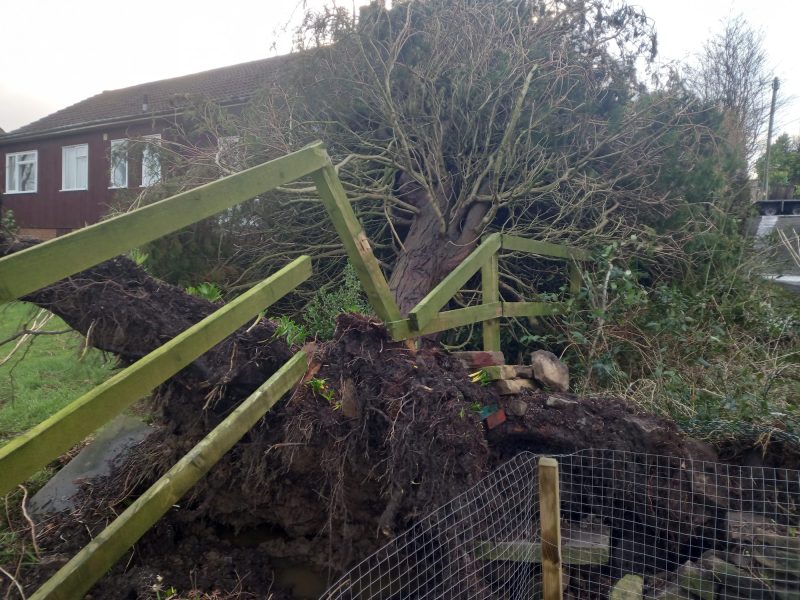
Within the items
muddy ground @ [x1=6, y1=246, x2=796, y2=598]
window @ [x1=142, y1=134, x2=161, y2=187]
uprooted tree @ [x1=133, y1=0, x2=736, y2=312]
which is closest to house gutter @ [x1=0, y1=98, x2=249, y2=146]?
window @ [x1=142, y1=134, x2=161, y2=187]

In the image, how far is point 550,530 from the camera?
3.24 meters

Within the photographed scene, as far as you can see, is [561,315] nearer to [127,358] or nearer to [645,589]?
[645,589]

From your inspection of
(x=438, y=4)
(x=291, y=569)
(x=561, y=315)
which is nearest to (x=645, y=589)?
(x=291, y=569)

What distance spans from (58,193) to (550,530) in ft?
69.6

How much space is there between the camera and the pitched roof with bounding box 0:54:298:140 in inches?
742

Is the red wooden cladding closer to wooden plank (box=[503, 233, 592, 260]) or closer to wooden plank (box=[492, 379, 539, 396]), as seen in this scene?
wooden plank (box=[503, 233, 592, 260])

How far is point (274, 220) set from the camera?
7.24 m

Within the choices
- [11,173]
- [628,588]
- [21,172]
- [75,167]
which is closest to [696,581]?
[628,588]

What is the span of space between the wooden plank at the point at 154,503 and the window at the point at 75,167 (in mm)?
18742

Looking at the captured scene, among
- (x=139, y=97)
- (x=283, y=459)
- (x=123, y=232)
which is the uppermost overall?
(x=139, y=97)

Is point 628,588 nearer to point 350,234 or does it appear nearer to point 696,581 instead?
point 696,581

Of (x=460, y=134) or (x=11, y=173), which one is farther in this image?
(x=11, y=173)

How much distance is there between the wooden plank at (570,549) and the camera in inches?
147

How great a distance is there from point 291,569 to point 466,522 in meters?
1.23
